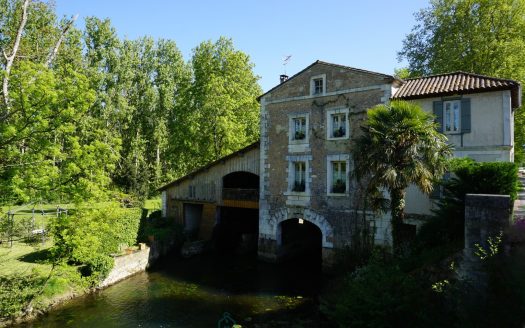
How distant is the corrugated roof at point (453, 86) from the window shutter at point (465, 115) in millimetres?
396

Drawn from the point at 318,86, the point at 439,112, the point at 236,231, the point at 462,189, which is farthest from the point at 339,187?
the point at 236,231

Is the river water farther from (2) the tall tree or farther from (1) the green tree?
(1) the green tree

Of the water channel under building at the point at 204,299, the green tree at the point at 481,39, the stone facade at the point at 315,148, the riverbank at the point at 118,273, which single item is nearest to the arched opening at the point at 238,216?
the stone facade at the point at 315,148

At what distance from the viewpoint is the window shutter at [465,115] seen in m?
13.5

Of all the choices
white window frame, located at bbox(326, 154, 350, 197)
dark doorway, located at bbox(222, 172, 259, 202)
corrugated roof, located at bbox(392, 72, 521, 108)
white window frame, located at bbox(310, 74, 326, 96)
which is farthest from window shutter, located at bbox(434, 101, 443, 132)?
dark doorway, located at bbox(222, 172, 259, 202)

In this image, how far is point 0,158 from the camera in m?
10.3

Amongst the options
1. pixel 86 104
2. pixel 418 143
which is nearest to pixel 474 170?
pixel 418 143

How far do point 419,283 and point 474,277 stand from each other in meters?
1.49

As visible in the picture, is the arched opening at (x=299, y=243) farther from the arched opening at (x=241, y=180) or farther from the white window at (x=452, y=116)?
the white window at (x=452, y=116)

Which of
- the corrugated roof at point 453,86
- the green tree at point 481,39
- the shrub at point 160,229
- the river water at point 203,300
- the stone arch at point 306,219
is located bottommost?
the river water at point 203,300

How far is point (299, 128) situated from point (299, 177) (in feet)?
8.32

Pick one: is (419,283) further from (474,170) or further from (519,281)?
(474,170)

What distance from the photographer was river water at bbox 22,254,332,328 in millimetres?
11594

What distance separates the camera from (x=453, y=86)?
14.0 meters
